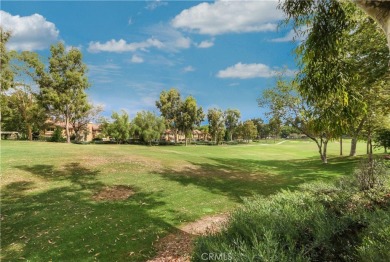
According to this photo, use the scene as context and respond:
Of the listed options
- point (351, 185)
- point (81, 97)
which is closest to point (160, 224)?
point (351, 185)

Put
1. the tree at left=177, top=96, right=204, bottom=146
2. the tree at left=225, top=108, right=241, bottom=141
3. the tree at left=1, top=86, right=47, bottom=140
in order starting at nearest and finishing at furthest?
the tree at left=1, top=86, right=47, bottom=140, the tree at left=177, top=96, right=204, bottom=146, the tree at left=225, top=108, right=241, bottom=141

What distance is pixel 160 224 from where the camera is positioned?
→ 1216 centimetres

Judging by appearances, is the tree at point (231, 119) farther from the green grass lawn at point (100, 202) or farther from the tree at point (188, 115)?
the green grass lawn at point (100, 202)

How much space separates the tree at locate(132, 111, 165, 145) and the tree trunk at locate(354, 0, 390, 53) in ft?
244

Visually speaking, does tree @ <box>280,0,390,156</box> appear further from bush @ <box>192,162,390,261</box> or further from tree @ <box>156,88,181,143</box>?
tree @ <box>156,88,181,143</box>

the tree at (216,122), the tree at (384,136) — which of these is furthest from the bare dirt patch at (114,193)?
the tree at (216,122)

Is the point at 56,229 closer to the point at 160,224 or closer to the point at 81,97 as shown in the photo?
the point at 160,224

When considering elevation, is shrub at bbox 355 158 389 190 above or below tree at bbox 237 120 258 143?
below

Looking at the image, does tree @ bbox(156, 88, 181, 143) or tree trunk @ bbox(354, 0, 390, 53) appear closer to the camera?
tree trunk @ bbox(354, 0, 390, 53)

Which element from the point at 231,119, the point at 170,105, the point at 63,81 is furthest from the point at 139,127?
the point at 231,119

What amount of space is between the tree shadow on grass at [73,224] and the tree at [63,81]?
1659 inches

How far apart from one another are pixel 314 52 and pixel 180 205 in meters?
11.0

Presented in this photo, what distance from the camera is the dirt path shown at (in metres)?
8.80

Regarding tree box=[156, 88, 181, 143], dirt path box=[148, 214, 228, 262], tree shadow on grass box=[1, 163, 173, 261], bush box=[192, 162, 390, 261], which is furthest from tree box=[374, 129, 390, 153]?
tree box=[156, 88, 181, 143]
